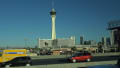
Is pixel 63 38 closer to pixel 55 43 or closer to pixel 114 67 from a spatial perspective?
pixel 55 43

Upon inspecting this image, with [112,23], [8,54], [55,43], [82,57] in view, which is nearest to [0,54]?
[8,54]

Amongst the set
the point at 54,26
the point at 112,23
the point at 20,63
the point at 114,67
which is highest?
the point at 54,26

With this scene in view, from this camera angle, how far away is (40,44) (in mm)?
189750

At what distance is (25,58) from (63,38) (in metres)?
172

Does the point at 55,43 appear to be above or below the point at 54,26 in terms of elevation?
below

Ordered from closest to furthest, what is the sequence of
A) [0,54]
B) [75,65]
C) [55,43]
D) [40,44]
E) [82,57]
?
[75,65]
[0,54]
[82,57]
[55,43]
[40,44]

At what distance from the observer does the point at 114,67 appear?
14.0ft

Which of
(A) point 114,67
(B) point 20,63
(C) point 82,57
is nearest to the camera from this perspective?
(A) point 114,67

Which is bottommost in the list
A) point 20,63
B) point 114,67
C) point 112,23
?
point 20,63

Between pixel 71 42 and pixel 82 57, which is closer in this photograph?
pixel 82 57

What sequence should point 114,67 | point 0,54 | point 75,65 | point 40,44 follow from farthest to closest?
point 40,44, point 0,54, point 75,65, point 114,67

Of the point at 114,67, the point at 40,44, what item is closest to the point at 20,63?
the point at 114,67

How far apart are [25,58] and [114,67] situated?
20.1 meters

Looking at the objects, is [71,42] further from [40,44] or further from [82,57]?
[82,57]
